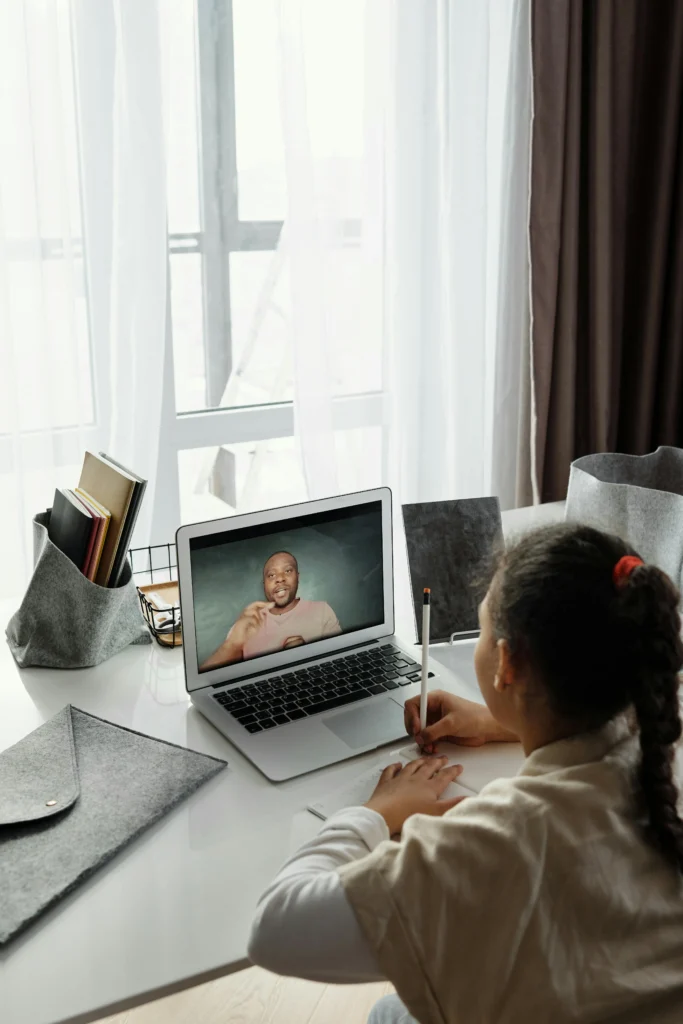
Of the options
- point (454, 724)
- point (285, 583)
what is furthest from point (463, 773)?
point (285, 583)

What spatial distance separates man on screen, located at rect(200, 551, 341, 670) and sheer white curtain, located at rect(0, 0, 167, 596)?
0.80 meters

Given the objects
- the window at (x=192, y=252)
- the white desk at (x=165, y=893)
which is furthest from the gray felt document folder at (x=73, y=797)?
the window at (x=192, y=252)

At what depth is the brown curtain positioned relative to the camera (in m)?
2.16

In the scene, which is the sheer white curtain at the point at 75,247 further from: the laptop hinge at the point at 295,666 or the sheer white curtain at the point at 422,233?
the laptop hinge at the point at 295,666

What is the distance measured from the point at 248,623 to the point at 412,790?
0.34m

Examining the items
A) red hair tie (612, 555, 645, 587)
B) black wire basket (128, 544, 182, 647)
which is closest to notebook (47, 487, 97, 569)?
black wire basket (128, 544, 182, 647)

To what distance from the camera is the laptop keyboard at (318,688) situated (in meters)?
1.24

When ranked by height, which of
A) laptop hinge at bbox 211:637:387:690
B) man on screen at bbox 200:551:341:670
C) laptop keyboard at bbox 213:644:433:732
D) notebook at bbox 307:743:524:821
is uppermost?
man on screen at bbox 200:551:341:670

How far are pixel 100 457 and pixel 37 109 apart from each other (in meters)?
0.73

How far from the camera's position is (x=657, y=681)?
0.83 meters

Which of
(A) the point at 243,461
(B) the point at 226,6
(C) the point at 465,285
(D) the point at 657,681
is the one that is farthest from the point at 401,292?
(D) the point at 657,681

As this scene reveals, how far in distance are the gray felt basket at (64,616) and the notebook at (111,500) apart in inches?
1.3

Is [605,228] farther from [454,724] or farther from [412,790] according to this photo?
[412,790]

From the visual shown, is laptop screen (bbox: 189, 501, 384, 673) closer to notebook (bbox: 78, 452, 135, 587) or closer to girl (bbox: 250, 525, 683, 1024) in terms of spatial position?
notebook (bbox: 78, 452, 135, 587)
